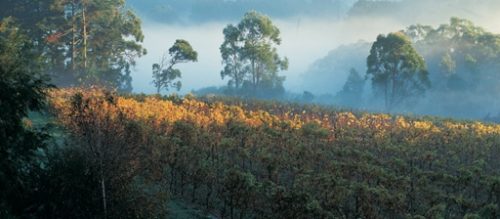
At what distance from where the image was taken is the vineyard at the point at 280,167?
11.0 metres

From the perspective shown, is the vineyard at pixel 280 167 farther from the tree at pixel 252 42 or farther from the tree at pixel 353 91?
the tree at pixel 353 91

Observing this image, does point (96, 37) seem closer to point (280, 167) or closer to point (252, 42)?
point (252, 42)

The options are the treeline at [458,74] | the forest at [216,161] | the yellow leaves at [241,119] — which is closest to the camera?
the forest at [216,161]

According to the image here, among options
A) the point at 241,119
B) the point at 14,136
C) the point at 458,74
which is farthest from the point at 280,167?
the point at 458,74

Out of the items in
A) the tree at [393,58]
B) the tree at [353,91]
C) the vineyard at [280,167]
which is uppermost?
the tree at [393,58]

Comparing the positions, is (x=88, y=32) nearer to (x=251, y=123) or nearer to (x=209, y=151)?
(x=251, y=123)

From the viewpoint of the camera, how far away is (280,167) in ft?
47.8

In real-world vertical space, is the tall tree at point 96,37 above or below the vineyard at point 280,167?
above

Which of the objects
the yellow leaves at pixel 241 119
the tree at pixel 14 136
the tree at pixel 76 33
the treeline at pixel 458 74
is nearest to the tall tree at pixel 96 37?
the tree at pixel 76 33

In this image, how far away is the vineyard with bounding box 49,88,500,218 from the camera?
11.0m

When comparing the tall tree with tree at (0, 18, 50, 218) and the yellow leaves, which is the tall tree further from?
tree at (0, 18, 50, 218)

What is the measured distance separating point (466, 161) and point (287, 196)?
41.5 feet

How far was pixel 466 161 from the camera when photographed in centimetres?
2039

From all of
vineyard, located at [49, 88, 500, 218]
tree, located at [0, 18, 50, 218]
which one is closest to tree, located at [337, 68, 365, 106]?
vineyard, located at [49, 88, 500, 218]
